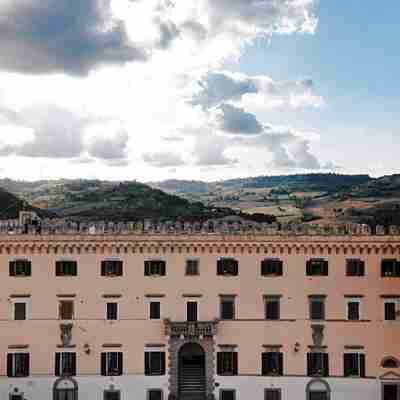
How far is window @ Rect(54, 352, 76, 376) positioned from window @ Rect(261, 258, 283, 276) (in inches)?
676

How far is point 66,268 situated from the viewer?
58094 millimetres

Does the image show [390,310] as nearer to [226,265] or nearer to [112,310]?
[226,265]

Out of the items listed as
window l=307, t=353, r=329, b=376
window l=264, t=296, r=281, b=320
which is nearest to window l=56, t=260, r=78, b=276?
window l=264, t=296, r=281, b=320

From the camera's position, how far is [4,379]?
57.0 meters

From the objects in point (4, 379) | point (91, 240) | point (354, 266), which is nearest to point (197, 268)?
point (91, 240)

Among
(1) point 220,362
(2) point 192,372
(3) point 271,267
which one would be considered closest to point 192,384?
(2) point 192,372

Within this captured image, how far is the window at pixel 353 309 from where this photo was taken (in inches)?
2253

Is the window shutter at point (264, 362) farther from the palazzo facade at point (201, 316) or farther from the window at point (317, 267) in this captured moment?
the window at point (317, 267)

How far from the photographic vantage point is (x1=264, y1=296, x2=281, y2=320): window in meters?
57.8

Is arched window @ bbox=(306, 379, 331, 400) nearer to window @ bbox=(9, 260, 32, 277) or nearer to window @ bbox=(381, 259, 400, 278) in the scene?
window @ bbox=(381, 259, 400, 278)

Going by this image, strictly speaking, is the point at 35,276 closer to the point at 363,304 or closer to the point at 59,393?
the point at 59,393

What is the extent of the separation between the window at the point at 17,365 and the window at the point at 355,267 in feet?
89.7

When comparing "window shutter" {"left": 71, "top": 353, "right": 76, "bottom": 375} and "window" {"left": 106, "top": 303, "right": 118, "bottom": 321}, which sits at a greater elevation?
"window" {"left": 106, "top": 303, "right": 118, "bottom": 321}

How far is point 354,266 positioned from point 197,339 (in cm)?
1423
